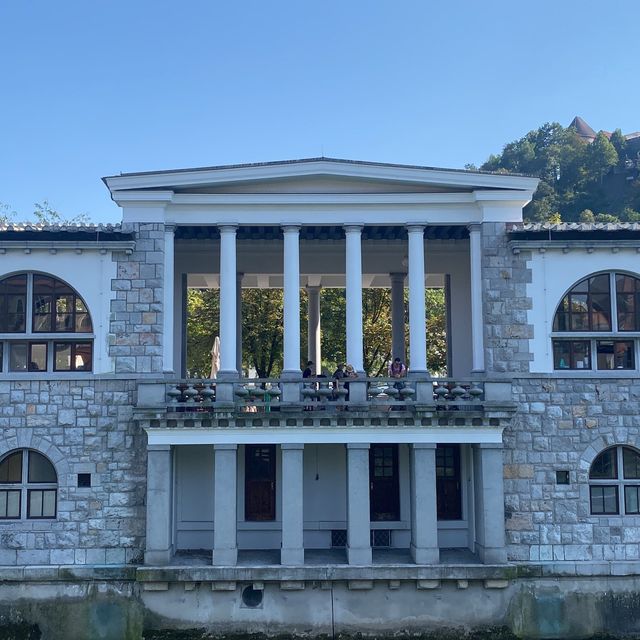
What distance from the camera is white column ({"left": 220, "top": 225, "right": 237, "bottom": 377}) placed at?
16.4m

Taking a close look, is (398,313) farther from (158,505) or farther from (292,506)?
(158,505)

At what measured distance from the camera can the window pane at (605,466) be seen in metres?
16.3

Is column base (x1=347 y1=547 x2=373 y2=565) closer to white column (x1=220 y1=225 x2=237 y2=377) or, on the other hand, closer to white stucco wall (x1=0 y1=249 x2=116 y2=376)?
white column (x1=220 y1=225 x2=237 y2=377)

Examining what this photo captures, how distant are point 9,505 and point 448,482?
10485 millimetres

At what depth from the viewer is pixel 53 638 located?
49.8 ft

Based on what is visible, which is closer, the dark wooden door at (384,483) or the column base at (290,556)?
the column base at (290,556)

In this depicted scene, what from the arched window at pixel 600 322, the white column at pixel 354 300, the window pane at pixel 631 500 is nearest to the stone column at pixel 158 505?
the white column at pixel 354 300

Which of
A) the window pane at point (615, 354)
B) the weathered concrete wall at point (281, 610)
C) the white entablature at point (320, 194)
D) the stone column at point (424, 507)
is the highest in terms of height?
the white entablature at point (320, 194)

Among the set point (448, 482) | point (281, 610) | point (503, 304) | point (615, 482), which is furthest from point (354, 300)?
point (615, 482)

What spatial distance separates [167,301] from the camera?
16625mm

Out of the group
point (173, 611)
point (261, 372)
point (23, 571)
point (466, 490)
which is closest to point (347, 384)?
point (466, 490)

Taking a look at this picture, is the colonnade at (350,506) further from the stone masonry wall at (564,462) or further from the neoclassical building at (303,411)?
the stone masonry wall at (564,462)

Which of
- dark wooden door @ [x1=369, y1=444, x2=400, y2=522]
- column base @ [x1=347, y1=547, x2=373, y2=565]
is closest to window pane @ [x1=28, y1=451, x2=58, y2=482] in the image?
column base @ [x1=347, y1=547, x2=373, y2=565]

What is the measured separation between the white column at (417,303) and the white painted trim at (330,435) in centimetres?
157
